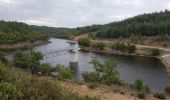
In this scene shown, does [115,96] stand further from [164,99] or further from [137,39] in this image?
[137,39]

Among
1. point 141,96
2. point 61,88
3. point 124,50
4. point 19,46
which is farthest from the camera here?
point 19,46

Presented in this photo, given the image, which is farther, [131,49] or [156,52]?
[131,49]

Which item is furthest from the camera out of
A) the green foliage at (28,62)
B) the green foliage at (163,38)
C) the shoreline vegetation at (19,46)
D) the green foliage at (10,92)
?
the shoreline vegetation at (19,46)

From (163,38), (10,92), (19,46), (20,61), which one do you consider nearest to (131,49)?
(163,38)

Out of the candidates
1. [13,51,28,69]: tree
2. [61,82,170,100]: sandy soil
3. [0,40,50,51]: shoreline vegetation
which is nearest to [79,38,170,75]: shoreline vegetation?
[0,40,50,51]: shoreline vegetation

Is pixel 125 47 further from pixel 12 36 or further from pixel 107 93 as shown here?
pixel 107 93

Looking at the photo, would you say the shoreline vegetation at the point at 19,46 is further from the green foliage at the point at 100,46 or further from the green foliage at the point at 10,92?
the green foliage at the point at 10,92

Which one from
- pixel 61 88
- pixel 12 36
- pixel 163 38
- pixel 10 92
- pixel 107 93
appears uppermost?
pixel 10 92

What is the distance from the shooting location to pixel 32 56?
208 ft

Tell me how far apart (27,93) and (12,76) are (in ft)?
6.55

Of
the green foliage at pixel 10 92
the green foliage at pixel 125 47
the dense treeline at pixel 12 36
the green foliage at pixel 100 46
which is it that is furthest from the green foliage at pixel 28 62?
the dense treeline at pixel 12 36

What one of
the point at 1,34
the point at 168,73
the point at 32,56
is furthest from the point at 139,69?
the point at 1,34

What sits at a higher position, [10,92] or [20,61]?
[10,92]

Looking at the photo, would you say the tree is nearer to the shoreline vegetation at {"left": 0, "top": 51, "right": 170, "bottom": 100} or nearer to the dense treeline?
the shoreline vegetation at {"left": 0, "top": 51, "right": 170, "bottom": 100}
